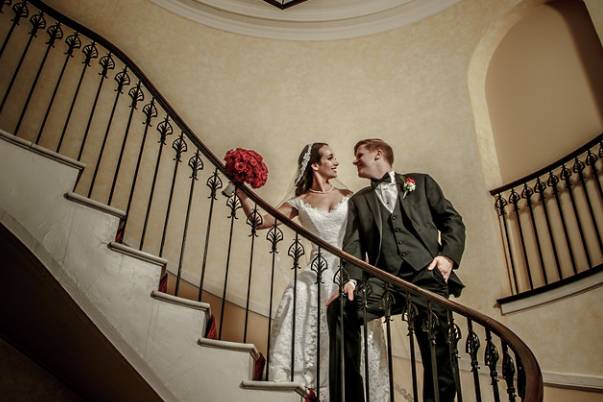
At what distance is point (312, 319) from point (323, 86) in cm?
348

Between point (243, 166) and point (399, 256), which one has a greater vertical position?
point (243, 166)

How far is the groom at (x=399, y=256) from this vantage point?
293 cm

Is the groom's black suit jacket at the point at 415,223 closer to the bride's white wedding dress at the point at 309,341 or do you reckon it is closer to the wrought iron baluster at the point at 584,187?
the bride's white wedding dress at the point at 309,341

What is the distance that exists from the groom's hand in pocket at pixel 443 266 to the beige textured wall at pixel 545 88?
7.55ft

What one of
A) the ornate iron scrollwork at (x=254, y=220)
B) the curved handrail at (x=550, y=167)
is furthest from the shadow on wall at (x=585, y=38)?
the ornate iron scrollwork at (x=254, y=220)

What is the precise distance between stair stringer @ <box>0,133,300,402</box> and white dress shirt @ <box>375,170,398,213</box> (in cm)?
127

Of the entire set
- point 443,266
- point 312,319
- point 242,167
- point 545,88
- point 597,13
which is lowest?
point 312,319

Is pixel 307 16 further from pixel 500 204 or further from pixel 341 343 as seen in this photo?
pixel 341 343

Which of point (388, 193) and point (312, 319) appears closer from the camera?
point (312, 319)

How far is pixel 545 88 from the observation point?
5297mm

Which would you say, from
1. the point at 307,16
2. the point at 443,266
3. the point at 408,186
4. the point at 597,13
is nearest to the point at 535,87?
the point at 597,13

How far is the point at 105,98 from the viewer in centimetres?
539

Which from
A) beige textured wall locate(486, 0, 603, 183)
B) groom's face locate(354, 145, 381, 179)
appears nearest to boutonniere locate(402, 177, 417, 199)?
groom's face locate(354, 145, 381, 179)

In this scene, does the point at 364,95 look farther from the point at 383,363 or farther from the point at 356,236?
the point at 383,363
